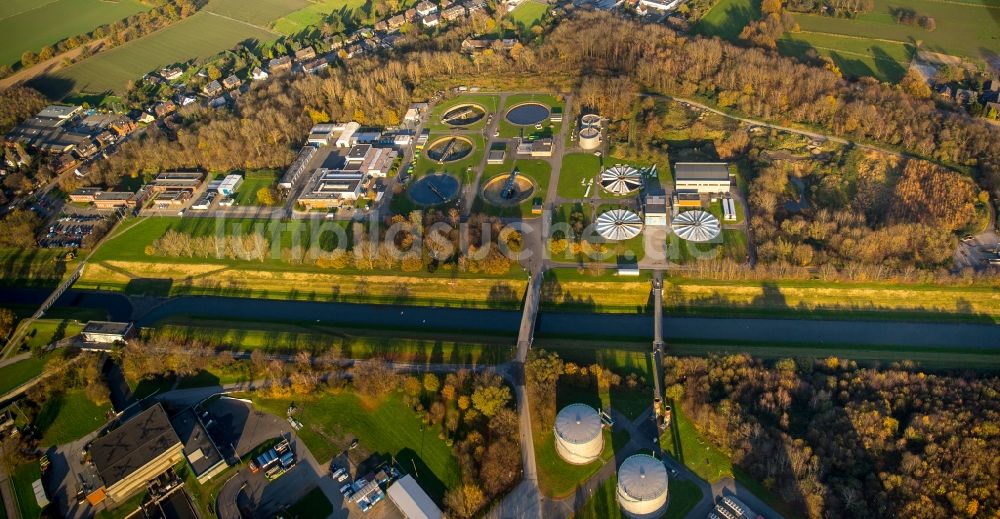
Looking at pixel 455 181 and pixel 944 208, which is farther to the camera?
pixel 455 181

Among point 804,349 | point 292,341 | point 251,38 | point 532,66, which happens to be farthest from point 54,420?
point 251,38

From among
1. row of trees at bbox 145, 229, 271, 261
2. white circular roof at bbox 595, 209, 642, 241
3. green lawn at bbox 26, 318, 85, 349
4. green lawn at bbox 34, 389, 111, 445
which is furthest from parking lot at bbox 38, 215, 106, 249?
white circular roof at bbox 595, 209, 642, 241

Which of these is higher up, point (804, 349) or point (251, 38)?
point (251, 38)

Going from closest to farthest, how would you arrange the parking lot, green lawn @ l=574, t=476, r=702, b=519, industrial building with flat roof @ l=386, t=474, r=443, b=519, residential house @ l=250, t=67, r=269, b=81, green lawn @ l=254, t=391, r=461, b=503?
1. green lawn @ l=574, t=476, r=702, b=519
2. industrial building with flat roof @ l=386, t=474, r=443, b=519
3. green lawn @ l=254, t=391, r=461, b=503
4. the parking lot
5. residential house @ l=250, t=67, r=269, b=81

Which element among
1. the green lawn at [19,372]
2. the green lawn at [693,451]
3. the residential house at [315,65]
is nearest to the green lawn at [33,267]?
the green lawn at [19,372]

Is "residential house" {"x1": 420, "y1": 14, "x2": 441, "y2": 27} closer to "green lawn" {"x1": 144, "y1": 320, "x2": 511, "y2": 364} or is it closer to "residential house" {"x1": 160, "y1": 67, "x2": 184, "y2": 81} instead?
"residential house" {"x1": 160, "y1": 67, "x2": 184, "y2": 81}

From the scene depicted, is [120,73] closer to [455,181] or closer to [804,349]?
[455,181]

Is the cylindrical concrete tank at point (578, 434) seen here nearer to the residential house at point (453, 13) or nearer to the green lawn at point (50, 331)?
the green lawn at point (50, 331)
